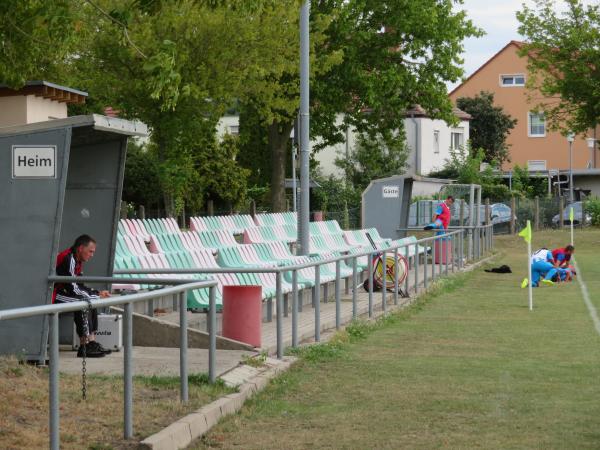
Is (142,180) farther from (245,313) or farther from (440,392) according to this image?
(440,392)

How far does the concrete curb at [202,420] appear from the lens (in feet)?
24.7

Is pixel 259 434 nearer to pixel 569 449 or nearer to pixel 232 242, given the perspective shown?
pixel 569 449

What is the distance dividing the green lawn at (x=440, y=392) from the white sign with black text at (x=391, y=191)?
47.7ft

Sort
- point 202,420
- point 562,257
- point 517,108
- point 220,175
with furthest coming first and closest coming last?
point 517,108, point 220,175, point 562,257, point 202,420

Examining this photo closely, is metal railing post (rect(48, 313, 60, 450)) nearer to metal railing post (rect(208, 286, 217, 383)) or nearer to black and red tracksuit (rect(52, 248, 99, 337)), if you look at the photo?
metal railing post (rect(208, 286, 217, 383))

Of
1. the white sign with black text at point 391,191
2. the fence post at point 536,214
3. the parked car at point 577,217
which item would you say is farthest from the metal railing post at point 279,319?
the parked car at point 577,217

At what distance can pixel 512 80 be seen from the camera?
84.2 meters

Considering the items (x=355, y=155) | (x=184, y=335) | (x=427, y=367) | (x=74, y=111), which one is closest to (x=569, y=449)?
(x=184, y=335)

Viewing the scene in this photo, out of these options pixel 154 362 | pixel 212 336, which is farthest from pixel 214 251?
pixel 212 336

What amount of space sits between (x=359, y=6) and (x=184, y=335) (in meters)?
36.5

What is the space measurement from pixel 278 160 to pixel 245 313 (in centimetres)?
3420

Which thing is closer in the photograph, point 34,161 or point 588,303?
point 34,161

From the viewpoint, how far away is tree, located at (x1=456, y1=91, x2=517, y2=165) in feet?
264

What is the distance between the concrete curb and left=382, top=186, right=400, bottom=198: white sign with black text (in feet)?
70.3
